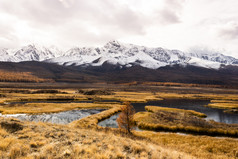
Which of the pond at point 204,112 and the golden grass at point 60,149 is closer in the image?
the golden grass at point 60,149

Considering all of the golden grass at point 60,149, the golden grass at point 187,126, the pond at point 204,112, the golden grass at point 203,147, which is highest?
the golden grass at point 60,149

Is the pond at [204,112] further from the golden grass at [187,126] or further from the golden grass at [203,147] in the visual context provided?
the golden grass at [203,147]

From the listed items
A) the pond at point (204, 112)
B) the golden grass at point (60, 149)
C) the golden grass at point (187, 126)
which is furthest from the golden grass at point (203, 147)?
the pond at point (204, 112)

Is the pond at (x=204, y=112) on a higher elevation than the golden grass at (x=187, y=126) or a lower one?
lower

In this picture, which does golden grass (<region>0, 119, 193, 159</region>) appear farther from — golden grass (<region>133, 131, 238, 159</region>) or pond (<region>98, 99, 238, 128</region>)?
pond (<region>98, 99, 238, 128</region>)

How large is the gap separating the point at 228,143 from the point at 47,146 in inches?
1142

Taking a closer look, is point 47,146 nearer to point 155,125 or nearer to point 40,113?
point 155,125

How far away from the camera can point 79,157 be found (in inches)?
467

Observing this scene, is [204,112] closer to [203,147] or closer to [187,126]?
[187,126]

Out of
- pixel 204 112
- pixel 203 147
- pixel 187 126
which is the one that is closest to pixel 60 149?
pixel 203 147

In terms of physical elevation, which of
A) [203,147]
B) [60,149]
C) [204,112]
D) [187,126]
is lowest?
[204,112]

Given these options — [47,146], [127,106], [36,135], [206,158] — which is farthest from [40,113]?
[206,158]

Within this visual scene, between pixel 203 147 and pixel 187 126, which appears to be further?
pixel 187 126

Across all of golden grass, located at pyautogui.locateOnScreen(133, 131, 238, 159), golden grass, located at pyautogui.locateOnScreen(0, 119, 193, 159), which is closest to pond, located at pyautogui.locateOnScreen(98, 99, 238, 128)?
golden grass, located at pyautogui.locateOnScreen(133, 131, 238, 159)
